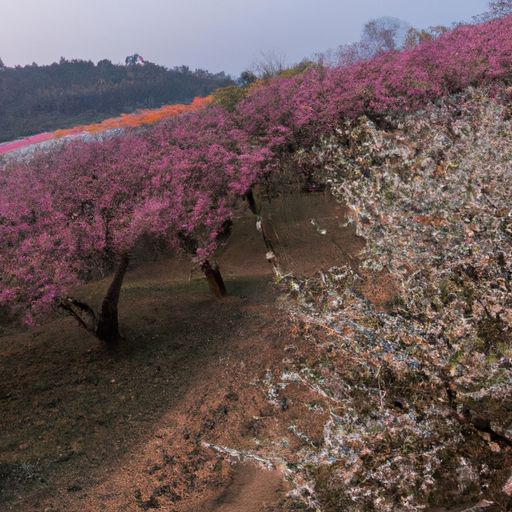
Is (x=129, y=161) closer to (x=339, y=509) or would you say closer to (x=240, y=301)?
(x=240, y=301)

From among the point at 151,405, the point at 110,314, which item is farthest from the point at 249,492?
the point at 110,314

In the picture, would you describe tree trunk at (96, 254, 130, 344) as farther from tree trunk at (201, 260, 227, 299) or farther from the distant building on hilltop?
the distant building on hilltop

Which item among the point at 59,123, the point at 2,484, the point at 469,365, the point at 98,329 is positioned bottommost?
the point at 2,484

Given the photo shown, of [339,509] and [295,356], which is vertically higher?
[339,509]

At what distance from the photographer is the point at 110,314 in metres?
13.9

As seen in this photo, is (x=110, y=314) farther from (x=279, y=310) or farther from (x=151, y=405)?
(x=279, y=310)

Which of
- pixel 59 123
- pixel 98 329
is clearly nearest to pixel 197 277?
pixel 98 329

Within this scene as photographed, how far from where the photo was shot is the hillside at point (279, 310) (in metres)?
5.22

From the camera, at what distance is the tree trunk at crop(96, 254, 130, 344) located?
13.8 meters

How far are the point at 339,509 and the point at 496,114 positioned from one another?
34.3 feet

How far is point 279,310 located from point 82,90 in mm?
68023

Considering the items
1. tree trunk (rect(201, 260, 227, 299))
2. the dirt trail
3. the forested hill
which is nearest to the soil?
the dirt trail

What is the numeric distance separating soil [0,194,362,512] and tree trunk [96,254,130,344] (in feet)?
1.17

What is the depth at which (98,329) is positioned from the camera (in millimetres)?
13773
